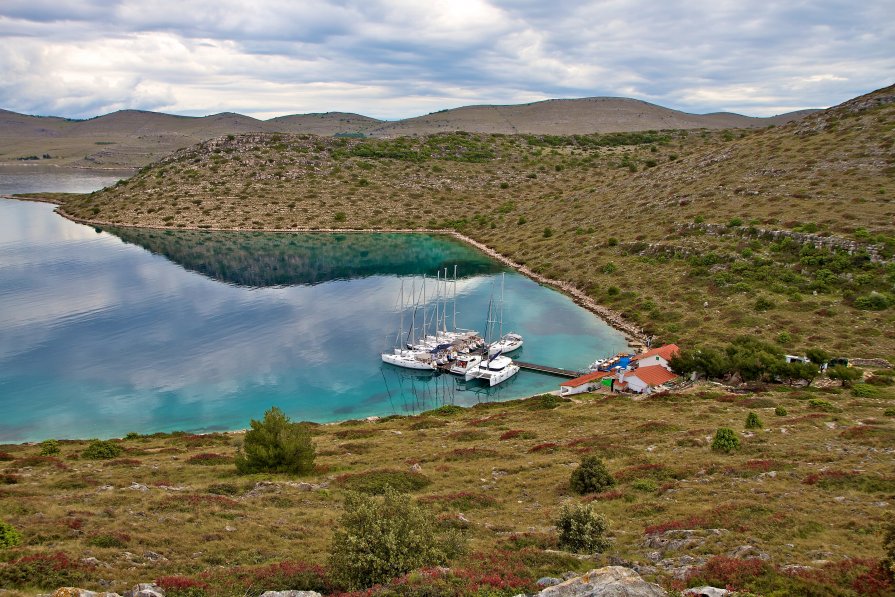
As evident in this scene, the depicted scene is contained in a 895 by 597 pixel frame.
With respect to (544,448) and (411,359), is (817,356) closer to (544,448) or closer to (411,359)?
(544,448)

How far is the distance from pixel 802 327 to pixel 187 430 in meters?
56.4

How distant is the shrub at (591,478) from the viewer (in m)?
23.3

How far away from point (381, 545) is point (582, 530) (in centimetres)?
624

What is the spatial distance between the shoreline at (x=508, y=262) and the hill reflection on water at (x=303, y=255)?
6.96 feet

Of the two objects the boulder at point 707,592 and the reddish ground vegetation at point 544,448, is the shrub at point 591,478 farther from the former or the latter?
the boulder at point 707,592

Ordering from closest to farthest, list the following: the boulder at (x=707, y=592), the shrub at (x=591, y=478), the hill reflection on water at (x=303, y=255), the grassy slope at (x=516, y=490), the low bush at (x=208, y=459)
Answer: the boulder at (x=707, y=592)
the grassy slope at (x=516, y=490)
the shrub at (x=591, y=478)
the low bush at (x=208, y=459)
the hill reflection on water at (x=303, y=255)

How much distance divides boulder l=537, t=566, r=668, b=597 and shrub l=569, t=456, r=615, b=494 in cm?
1153

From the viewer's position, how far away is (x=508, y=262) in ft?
329

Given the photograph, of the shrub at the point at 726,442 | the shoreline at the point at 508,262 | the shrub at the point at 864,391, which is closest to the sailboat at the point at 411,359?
the shoreline at the point at 508,262

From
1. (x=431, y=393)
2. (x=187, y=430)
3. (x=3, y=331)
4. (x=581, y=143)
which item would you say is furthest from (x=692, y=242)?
(x=581, y=143)

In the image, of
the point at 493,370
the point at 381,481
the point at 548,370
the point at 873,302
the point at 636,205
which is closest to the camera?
the point at 381,481

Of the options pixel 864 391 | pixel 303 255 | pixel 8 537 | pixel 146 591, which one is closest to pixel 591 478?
pixel 146 591

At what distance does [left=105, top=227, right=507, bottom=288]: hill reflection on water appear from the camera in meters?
97.5

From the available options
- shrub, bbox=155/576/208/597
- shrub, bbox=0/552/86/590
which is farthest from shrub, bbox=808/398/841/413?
shrub, bbox=0/552/86/590
